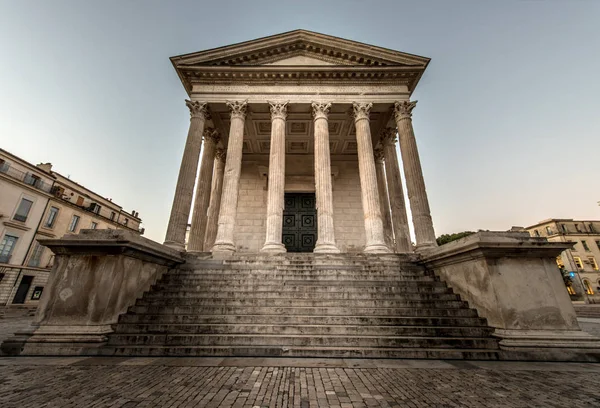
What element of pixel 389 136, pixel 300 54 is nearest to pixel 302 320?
pixel 389 136

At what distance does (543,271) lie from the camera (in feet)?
16.2

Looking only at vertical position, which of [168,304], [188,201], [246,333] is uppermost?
[188,201]

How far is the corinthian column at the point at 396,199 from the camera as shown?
444 inches

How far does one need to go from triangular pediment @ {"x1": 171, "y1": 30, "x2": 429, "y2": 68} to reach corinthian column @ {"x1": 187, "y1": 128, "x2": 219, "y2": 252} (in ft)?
11.1

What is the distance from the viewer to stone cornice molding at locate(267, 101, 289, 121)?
36.3 feet

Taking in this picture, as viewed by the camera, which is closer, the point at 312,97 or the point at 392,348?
the point at 392,348

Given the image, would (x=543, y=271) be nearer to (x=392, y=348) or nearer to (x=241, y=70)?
(x=392, y=348)

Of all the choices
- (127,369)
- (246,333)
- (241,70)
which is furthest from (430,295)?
(241,70)

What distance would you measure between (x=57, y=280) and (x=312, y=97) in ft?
35.3

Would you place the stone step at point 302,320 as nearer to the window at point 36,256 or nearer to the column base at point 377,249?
the column base at point 377,249

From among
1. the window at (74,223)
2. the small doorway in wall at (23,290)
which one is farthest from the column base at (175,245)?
the window at (74,223)

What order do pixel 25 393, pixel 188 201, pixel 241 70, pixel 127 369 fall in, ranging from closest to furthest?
pixel 25 393
pixel 127 369
pixel 188 201
pixel 241 70

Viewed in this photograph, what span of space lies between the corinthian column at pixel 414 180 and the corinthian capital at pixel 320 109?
3254mm

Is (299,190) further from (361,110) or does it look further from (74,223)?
(74,223)
